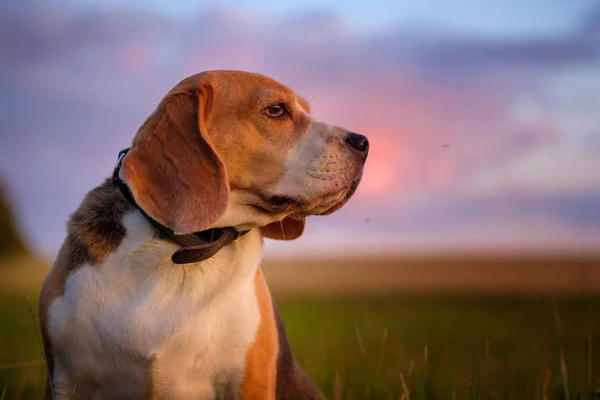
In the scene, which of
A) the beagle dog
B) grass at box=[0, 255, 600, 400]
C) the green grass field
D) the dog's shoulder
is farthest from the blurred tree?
the beagle dog

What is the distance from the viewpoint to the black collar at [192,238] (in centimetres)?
364

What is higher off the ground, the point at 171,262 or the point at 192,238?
the point at 192,238

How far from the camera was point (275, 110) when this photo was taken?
4012 millimetres

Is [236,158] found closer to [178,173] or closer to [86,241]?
[178,173]

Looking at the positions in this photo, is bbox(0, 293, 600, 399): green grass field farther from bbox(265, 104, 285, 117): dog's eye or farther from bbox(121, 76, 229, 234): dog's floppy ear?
bbox(265, 104, 285, 117): dog's eye

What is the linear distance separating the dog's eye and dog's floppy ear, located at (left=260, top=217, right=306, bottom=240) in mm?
677

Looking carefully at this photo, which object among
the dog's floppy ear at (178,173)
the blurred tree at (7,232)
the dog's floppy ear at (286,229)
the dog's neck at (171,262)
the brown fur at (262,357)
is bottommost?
the blurred tree at (7,232)

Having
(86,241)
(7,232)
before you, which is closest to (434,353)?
(86,241)

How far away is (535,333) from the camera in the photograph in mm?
13664

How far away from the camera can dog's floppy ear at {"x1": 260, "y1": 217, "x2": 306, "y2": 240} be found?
14.2ft

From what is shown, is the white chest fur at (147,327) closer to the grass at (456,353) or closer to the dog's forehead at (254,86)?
the dog's forehead at (254,86)

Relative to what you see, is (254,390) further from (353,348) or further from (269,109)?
(353,348)

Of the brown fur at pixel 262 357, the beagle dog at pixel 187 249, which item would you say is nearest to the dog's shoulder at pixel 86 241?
the beagle dog at pixel 187 249

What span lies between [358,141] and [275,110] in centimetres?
49
